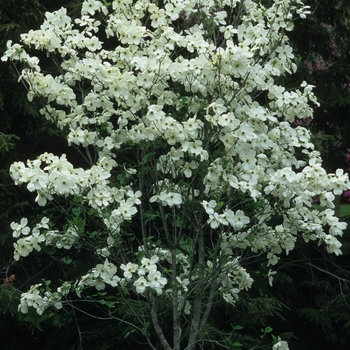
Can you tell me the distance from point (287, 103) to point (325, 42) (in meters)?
3.01

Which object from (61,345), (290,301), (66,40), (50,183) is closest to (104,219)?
(50,183)

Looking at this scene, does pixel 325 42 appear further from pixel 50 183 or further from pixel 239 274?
pixel 50 183

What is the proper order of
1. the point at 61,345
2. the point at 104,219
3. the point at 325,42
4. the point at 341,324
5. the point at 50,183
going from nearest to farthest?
the point at 50,183, the point at 104,219, the point at 61,345, the point at 341,324, the point at 325,42

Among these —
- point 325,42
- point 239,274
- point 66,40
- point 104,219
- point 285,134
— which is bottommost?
point 239,274

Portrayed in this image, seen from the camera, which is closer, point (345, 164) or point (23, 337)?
point (23, 337)

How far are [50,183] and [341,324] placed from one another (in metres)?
3.22

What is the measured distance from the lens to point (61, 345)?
5.06 meters

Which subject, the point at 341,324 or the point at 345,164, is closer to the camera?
the point at 341,324

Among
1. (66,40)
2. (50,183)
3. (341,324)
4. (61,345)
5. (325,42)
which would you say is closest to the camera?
(50,183)

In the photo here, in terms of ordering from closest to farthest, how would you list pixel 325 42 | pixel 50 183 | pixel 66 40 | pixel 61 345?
pixel 50 183
pixel 66 40
pixel 61 345
pixel 325 42

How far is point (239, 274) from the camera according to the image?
12.2ft

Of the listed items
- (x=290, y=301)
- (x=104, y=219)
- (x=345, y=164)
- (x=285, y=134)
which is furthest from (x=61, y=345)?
(x=345, y=164)

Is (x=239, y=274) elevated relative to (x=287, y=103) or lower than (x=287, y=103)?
lower

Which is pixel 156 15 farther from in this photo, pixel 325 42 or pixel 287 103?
pixel 325 42
